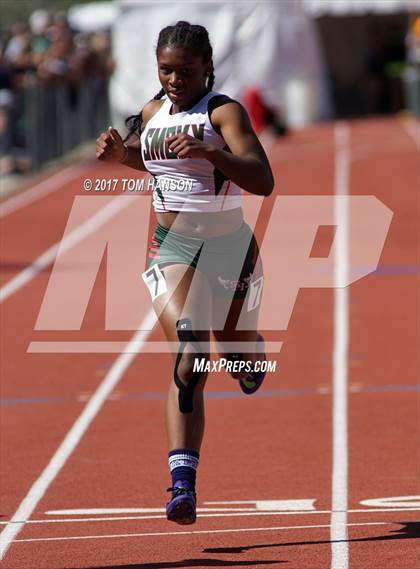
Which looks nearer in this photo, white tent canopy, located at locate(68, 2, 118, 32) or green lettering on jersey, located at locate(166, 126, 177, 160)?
green lettering on jersey, located at locate(166, 126, 177, 160)

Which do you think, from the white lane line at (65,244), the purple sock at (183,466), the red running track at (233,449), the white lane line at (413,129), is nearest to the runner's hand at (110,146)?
the purple sock at (183,466)

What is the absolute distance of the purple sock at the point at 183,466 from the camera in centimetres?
639

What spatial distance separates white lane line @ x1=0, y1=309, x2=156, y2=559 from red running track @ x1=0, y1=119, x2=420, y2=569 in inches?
0.9

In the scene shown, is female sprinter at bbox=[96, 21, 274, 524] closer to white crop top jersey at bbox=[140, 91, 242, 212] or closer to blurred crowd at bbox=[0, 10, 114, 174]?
white crop top jersey at bbox=[140, 91, 242, 212]

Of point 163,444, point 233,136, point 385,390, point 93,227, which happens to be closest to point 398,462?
point 163,444

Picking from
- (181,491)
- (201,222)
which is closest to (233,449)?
(201,222)

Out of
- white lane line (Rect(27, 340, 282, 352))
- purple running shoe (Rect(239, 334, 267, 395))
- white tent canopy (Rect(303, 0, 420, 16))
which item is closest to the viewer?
purple running shoe (Rect(239, 334, 267, 395))

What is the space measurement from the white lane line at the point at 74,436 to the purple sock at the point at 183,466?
95 centimetres

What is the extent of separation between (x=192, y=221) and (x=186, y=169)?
0.24m

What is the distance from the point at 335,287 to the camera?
52.6 feet

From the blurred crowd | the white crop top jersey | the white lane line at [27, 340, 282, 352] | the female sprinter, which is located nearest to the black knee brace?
the female sprinter

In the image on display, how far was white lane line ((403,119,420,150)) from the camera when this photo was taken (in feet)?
112

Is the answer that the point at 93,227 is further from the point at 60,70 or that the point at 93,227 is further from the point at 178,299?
the point at 178,299

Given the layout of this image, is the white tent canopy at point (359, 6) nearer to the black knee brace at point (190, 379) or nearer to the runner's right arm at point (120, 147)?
the runner's right arm at point (120, 147)
